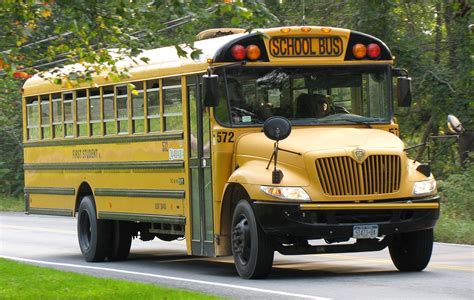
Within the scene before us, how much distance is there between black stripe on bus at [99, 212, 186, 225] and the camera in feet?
51.2

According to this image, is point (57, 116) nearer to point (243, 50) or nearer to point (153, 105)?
point (153, 105)

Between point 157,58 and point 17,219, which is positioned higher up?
point 157,58

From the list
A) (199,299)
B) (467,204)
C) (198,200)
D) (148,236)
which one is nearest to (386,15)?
(467,204)

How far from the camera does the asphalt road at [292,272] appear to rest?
1234 cm

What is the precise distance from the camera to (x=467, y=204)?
2258cm

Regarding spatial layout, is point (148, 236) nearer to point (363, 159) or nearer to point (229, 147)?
point (229, 147)

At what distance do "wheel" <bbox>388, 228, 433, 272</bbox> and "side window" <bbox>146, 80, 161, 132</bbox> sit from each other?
131 inches

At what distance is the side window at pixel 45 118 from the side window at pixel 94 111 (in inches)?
65.1

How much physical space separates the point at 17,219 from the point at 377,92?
18.7 m

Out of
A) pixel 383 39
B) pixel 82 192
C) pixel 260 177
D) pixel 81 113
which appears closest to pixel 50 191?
pixel 82 192

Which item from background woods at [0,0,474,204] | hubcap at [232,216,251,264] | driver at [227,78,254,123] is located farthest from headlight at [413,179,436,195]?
background woods at [0,0,474,204]

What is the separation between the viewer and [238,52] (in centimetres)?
1444

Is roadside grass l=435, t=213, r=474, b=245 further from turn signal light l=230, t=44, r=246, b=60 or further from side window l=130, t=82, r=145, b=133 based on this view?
turn signal light l=230, t=44, r=246, b=60

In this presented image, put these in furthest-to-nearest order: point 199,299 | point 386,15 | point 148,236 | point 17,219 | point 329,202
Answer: point 17,219
point 386,15
point 148,236
point 329,202
point 199,299
